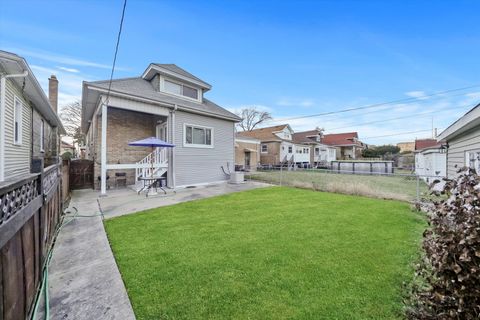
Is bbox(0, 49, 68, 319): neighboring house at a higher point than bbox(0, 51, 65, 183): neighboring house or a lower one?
lower

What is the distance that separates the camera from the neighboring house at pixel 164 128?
31.5ft

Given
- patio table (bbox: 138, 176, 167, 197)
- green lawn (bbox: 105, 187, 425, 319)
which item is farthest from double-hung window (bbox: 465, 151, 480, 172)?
patio table (bbox: 138, 176, 167, 197)

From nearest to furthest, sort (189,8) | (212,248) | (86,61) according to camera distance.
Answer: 1. (212,248)
2. (189,8)
3. (86,61)

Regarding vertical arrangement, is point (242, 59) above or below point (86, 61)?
above

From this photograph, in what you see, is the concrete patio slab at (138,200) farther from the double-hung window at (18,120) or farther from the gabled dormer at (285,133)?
the gabled dormer at (285,133)

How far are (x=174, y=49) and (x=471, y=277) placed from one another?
12539 millimetres

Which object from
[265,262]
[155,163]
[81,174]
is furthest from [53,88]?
[265,262]

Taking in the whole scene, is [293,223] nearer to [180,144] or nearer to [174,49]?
[180,144]

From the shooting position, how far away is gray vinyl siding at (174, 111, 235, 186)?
10.4 meters

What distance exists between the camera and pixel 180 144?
10391 mm

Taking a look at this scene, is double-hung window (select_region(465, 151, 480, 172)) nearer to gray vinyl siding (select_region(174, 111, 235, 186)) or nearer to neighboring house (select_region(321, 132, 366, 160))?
gray vinyl siding (select_region(174, 111, 235, 186))

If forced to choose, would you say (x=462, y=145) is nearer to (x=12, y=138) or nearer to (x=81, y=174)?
(x=12, y=138)

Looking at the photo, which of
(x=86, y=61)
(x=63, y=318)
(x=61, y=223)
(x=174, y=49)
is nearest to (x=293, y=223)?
(x=63, y=318)

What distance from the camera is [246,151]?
24.3 metres
